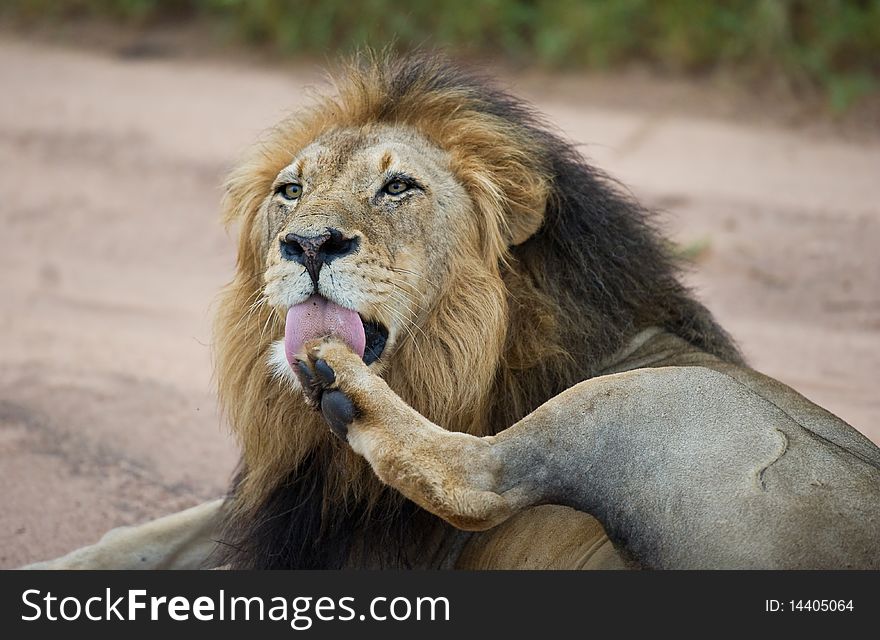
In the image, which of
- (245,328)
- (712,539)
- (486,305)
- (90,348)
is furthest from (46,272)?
(712,539)

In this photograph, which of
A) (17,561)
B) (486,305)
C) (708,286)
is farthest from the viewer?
(708,286)

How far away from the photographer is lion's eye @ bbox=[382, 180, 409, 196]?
12.4 feet

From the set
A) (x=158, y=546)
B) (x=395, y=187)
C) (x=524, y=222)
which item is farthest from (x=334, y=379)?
(x=158, y=546)

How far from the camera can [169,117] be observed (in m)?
9.77

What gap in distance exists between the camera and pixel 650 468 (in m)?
3.21

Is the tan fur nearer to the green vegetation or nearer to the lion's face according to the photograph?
the lion's face

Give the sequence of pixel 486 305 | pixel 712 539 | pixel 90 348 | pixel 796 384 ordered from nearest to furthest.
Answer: pixel 712 539 → pixel 486 305 → pixel 796 384 → pixel 90 348

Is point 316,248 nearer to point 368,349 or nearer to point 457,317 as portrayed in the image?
point 368,349

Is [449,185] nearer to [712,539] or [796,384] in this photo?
[712,539]

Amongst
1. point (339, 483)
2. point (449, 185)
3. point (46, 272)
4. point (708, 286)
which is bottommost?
point (46, 272)

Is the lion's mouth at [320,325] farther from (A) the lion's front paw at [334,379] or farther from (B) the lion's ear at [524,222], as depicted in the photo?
(B) the lion's ear at [524,222]

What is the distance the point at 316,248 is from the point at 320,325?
0.21m

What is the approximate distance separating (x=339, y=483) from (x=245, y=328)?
557 millimetres

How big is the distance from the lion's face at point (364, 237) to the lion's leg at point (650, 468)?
0.19m
